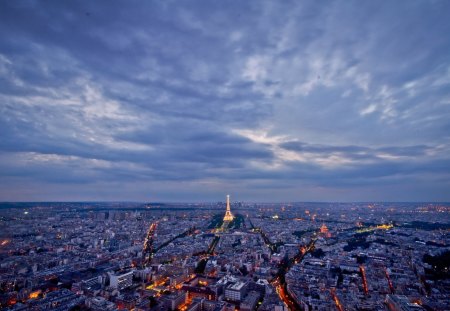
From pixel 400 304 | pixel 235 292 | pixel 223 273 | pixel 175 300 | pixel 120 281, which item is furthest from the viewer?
pixel 223 273

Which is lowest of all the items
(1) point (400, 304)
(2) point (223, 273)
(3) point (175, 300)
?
Result: (2) point (223, 273)

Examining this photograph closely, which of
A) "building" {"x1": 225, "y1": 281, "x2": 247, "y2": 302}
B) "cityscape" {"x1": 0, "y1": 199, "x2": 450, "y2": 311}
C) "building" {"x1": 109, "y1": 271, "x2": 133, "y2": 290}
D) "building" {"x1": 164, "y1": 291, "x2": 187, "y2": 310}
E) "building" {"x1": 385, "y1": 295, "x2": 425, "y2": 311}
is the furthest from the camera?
"building" {"x1": 109, "y1": 271, "x2": 133, "y2": 290}

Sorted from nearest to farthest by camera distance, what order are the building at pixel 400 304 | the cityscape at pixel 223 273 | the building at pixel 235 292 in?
the building at pixel 400 304
the cityscape at pixel 223 273
the building at pixel 235 292

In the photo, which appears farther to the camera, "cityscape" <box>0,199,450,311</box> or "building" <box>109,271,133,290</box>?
"building" <box>109,271,133,290</box>

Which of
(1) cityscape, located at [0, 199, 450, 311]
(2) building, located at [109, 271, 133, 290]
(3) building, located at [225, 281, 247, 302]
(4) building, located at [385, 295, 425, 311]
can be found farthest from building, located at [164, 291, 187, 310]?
(4) building, located at [385, 295, 425, 311]

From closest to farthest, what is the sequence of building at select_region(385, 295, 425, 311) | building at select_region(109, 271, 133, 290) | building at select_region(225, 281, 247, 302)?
building at select_region(385, 295, 425, 311) → building at select_region(225, 281, 247, 302) → building at select_region(109, 271, 133, 290)

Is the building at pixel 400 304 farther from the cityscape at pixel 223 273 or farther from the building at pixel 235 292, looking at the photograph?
the building at pixel 235 292

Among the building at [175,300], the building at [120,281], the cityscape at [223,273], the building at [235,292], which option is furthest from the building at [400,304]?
the building at [120,281]

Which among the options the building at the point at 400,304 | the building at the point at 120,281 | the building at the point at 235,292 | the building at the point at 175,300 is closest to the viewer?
the building at the point at 400,304

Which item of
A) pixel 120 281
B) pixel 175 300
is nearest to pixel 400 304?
pixel 175 300

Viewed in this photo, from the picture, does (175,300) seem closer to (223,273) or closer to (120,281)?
(120,281)

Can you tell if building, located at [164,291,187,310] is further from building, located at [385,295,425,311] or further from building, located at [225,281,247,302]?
building, located at [385,295,425,311]

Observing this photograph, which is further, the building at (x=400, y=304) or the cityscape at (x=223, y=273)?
the cityscape at (x=223, y=273)
